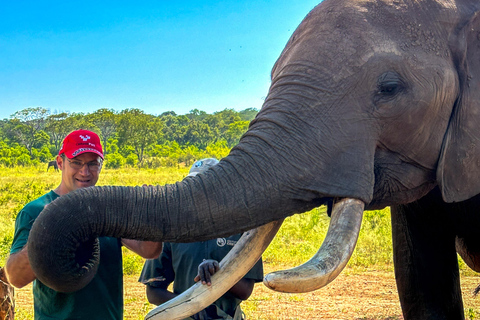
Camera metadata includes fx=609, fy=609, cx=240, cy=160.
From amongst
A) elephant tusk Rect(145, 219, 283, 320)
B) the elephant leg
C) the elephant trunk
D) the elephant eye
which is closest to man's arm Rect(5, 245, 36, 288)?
the elephant trunk

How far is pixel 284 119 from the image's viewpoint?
2.92m

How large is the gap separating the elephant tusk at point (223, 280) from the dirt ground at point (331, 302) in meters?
3.87

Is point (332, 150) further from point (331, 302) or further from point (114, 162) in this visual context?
point (114, 162)

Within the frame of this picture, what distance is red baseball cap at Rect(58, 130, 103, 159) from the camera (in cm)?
357

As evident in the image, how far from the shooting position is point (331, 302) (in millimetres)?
7227

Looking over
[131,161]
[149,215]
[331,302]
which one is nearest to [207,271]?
[149,215]

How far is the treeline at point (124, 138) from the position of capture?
129 ft

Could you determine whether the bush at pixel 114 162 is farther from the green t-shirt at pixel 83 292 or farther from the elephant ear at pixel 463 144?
the elephant ear at pixel 463 144

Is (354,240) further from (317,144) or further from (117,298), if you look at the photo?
(117,298)

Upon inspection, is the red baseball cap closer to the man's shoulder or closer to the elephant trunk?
the man's shoulder

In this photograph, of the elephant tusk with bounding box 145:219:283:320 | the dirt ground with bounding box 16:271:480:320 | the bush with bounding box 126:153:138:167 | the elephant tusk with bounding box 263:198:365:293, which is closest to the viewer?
the elephant tusk with bounding box 263:198:365:293

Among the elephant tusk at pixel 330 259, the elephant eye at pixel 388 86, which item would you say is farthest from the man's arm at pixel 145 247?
the elephant eye at pixel 388 86

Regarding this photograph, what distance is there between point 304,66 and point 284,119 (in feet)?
0.99

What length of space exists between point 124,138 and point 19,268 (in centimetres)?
4863
